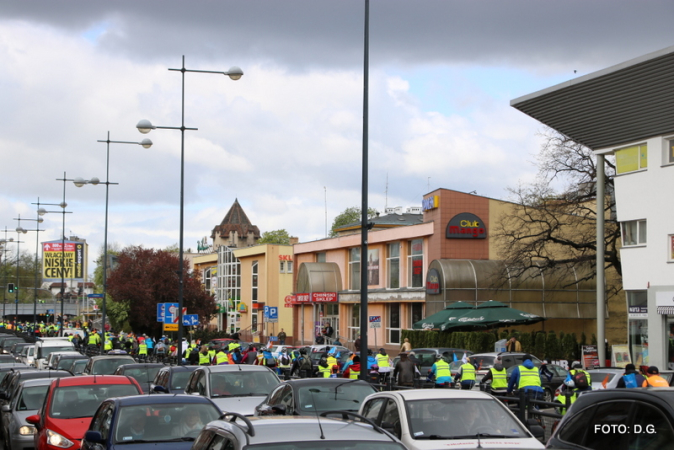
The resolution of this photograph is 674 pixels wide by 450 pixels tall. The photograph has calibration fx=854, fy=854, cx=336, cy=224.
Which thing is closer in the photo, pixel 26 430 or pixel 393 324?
pixel 26 430

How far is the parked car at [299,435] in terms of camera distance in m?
5.61

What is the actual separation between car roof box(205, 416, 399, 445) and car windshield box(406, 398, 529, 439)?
11.1 ft

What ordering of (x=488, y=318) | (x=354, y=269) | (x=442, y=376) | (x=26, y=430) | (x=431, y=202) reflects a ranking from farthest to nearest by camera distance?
(x=354, y=269)
(x=431, y=202)
(x=488, y=318)
(x=442, y=376)
(x=26, y=430)

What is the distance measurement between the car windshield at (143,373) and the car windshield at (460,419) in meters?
12.4

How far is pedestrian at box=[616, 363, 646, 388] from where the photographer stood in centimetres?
1444

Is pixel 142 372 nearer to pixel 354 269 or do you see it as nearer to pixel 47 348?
pixel 47 348

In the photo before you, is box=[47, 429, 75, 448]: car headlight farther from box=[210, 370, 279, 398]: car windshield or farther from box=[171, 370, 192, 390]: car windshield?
box=[171, 370, 192, 390]: car windshield

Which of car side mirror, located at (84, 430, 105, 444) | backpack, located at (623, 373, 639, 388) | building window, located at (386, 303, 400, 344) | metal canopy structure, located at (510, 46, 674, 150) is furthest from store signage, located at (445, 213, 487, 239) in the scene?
car side mirror, located at (84, 430, 105, 444)

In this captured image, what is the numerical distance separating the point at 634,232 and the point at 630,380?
688 inches

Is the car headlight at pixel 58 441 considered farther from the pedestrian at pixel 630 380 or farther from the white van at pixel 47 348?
the white van at pixel 47 348

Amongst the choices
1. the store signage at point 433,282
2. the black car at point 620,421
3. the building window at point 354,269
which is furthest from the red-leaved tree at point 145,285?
the black car at point 620,421

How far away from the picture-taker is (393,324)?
5556 centimetres

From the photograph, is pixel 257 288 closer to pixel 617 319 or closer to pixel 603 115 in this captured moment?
pixel 617 319

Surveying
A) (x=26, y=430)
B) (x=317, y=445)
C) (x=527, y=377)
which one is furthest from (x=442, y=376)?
(x=317, y=445)
